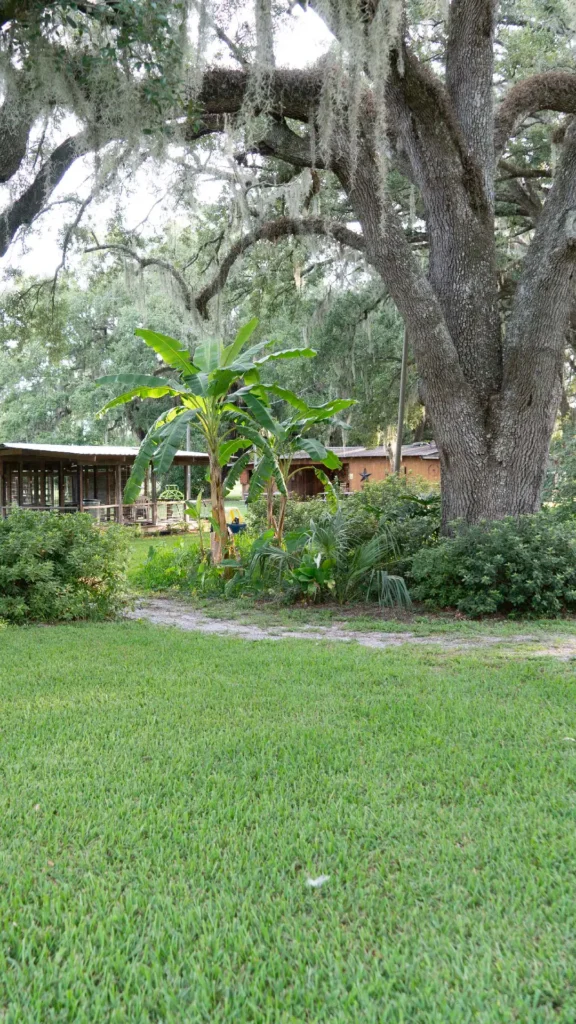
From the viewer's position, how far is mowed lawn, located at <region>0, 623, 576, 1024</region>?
5.89ft

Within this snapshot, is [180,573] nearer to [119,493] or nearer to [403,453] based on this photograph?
[119,493]

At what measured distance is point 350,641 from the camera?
6184 millimetres

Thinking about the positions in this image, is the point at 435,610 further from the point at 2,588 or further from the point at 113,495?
the point at 113,495

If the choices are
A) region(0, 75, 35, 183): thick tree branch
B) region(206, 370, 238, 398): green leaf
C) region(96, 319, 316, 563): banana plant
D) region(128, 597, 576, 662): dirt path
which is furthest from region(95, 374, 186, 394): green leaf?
region(0, 75, 35, 183): thick tree branch

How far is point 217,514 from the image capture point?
920cm

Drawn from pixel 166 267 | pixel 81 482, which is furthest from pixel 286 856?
pixel 81 482

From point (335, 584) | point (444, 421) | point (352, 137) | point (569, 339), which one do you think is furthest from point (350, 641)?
point (569, 339)

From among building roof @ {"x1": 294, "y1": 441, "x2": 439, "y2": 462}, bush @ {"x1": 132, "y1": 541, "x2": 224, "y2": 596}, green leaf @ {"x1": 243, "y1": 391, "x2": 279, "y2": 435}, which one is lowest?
bush @ {"x1": 132, "y1": 541, "x2": 224, "y2": 596}

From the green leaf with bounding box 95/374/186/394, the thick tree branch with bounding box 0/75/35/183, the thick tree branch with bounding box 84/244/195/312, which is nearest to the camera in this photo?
the thick tree branch with bounding box 0/75/35/183

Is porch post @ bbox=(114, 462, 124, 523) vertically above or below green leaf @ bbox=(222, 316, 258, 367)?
below

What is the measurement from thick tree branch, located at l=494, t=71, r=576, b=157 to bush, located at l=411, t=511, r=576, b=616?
4419mm

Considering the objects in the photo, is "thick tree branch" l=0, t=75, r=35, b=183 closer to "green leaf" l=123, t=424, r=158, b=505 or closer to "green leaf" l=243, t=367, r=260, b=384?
"green leaf" l=123, t=424, r=158, b=505

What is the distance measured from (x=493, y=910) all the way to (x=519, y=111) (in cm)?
847

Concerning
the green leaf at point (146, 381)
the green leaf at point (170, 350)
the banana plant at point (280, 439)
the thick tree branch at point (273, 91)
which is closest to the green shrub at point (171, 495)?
the banana plant at point (280, 439)
